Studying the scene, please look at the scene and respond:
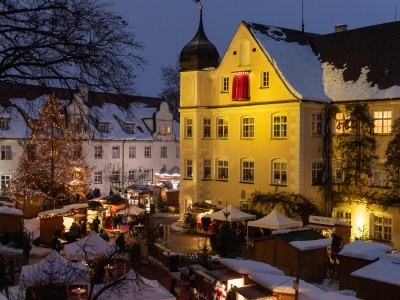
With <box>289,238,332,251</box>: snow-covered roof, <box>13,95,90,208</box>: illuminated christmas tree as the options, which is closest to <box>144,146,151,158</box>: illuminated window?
<box>13,95,90,208</box>: illuminated christmas tree

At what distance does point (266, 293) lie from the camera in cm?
1444

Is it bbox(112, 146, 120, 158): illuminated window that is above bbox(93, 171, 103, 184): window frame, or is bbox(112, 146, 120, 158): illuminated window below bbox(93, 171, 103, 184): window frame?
above

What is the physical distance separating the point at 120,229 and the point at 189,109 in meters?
9.86

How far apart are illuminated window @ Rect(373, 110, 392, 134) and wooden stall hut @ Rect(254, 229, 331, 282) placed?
9.54 m

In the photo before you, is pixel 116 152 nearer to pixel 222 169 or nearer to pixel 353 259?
pixel 222 169

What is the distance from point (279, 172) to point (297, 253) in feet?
37.8

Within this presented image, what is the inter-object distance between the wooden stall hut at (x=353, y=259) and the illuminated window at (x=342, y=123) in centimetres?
1124

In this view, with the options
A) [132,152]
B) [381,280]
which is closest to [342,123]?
[381,280]

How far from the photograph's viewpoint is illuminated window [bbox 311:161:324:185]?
1219 inches

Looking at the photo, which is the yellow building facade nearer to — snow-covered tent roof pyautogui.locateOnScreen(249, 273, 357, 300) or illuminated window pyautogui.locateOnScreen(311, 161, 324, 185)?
illuminated window pyautogui.locateOnScreen(311, 161, 324, 185)

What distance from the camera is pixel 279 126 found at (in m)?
31.4

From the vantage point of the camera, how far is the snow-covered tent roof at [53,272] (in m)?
15.2

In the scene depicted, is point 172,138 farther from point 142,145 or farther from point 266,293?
point 266,293

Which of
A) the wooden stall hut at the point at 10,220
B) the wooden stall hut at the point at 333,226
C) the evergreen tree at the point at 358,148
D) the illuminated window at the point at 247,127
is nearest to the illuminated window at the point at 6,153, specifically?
the wooden stall hut at the point at 10,220
